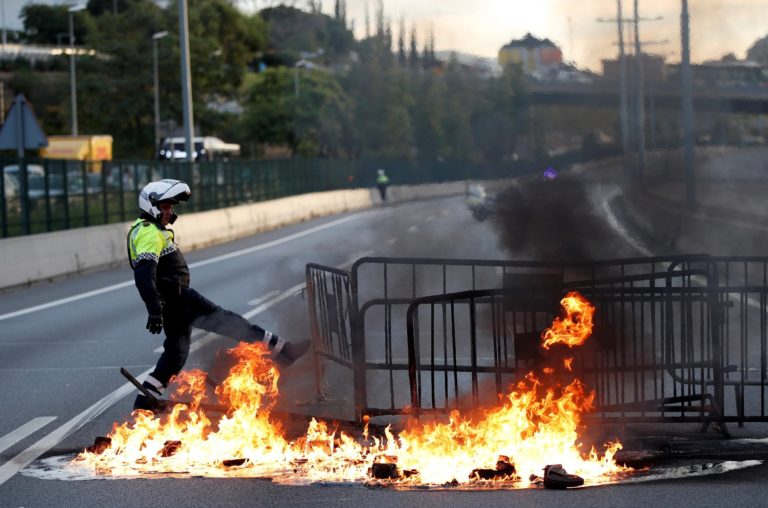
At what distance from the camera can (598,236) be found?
19641mm

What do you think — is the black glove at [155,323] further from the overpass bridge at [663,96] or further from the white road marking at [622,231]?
the white road marking at [622,231]

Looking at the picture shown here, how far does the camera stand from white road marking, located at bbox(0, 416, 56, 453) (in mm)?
8641

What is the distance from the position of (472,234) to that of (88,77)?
189 ft

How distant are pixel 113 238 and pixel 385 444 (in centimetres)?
1961

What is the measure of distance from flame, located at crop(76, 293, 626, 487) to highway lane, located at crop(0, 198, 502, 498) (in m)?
0.68

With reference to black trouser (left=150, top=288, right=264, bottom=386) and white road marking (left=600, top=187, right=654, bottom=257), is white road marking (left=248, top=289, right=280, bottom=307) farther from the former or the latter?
black trouser (left=150, top=288, right=264, bottom=386)

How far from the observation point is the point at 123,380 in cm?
1135

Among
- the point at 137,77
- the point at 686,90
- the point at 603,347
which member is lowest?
the point at 603,347

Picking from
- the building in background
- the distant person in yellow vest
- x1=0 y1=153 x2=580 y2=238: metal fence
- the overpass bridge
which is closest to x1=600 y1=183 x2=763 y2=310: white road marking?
the overpass bridge

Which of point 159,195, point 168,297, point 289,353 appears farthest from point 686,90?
point 159,195

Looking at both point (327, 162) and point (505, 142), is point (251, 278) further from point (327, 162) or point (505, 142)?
point (327, 162)

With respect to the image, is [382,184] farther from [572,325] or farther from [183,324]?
[572,325]

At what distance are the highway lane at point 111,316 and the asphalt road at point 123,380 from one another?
0.06 feet

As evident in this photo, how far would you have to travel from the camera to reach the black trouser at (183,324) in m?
9.07
